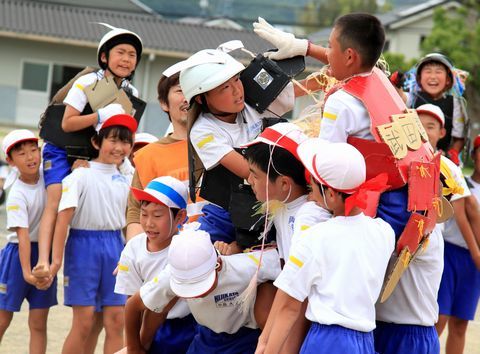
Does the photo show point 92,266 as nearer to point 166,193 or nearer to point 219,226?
point 166,193

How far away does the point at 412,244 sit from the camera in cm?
391

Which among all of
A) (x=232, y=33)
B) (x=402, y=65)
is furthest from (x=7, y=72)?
(x=402, y=65)

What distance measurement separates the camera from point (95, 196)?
6273mm

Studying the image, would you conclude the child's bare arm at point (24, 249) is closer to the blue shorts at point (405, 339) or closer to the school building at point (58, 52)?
the blue shorts at point (405, 339)

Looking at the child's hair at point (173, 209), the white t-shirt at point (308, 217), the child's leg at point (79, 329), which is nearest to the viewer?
the white t-shirt at point (308, 217)

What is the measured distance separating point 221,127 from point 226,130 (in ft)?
0.10

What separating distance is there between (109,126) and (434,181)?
267cm

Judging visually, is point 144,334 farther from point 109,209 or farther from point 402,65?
point 402,65

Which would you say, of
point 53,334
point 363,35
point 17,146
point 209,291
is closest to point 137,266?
point 209,291

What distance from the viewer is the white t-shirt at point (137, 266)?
4711mm

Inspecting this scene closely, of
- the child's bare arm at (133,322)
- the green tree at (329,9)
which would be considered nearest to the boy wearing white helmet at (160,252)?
the child's bare arm at (133,322)

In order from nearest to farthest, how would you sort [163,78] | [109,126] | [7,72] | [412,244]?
1. [412,244]
2. [163,78]
3. [109,126]
4. [7,72]

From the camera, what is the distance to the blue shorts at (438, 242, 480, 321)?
6661 millimetres

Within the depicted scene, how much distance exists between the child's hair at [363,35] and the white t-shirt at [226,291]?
959mm
